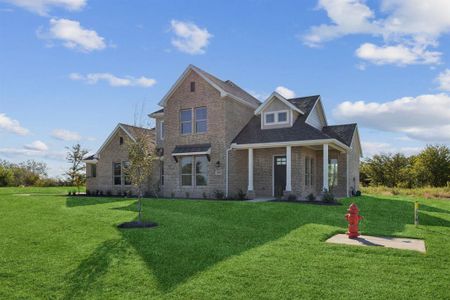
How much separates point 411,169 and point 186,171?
2834cm

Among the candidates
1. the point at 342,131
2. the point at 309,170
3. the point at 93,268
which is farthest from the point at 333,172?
the point at 93,268

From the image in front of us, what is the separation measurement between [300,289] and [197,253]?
2.92m

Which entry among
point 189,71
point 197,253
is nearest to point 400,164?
point 189,71

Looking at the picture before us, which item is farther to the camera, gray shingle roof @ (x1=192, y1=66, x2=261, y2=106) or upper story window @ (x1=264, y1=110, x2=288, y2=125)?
gray shingle roof @ (x1=192, y1=66, x2=261, y2=106)

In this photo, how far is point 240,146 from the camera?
2178cm

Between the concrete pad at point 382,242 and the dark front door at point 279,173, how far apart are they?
11.5m

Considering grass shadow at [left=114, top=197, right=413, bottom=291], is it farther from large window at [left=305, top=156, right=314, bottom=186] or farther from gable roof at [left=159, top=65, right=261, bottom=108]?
gable roof at [left=159, top=65, right=261, bottom=108]

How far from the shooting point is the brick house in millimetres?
21547

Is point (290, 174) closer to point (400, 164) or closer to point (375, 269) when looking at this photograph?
point (375, 269)

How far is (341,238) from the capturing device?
1021 cm

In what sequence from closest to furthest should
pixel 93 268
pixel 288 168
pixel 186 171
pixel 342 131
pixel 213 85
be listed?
pixel 93 268
pixel 288 168
pixel 213 85
pixel 186 171
pixel 342 131

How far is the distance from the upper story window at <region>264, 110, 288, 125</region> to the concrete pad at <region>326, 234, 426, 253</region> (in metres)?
12.6

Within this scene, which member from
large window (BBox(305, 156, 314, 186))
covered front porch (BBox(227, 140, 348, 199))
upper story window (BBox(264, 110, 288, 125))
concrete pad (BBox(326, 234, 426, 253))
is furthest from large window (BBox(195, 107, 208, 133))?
concrete pad (BBox(326, 234, 426, 253))

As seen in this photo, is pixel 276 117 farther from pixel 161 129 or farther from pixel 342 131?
pixel 161 129
